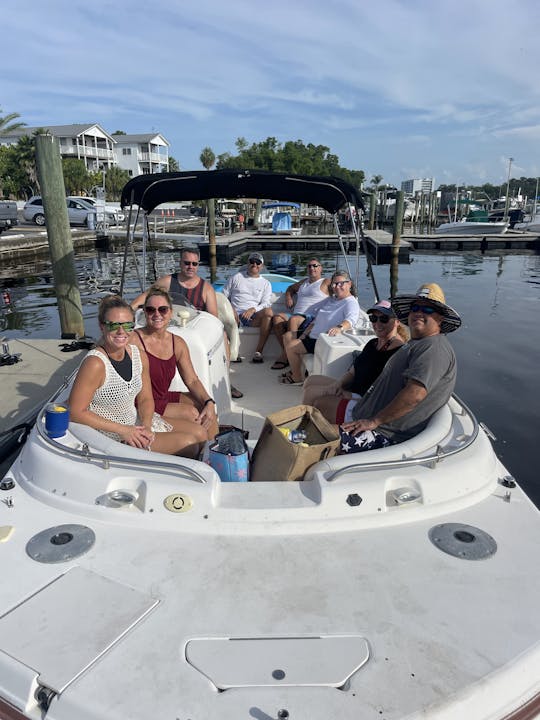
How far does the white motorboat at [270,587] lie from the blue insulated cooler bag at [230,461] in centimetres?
20

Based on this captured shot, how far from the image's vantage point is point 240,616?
1.53 metres

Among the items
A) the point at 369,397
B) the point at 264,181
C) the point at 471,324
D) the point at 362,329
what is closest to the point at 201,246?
the point at 471,324

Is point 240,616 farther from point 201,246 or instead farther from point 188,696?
point 201,246

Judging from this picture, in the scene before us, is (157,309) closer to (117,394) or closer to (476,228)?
(117,394)

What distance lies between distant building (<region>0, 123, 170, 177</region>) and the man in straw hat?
53.9m

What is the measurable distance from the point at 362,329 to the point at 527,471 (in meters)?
1.91

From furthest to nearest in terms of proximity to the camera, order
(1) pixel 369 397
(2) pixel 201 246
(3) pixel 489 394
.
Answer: (2) pixel 201 246, (3) pixel 489 394, (1) pixel 369 397

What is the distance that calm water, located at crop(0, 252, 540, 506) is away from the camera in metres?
5.28

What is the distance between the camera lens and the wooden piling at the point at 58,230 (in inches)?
225

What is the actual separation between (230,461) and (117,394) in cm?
71

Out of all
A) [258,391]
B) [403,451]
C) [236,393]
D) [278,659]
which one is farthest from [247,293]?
[278,659]

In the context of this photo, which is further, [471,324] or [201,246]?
[201,246]

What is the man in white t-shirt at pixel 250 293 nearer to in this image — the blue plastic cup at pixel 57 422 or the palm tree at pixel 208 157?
the blue plastic cup at pixel 57 422

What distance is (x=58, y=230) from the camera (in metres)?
5.98
